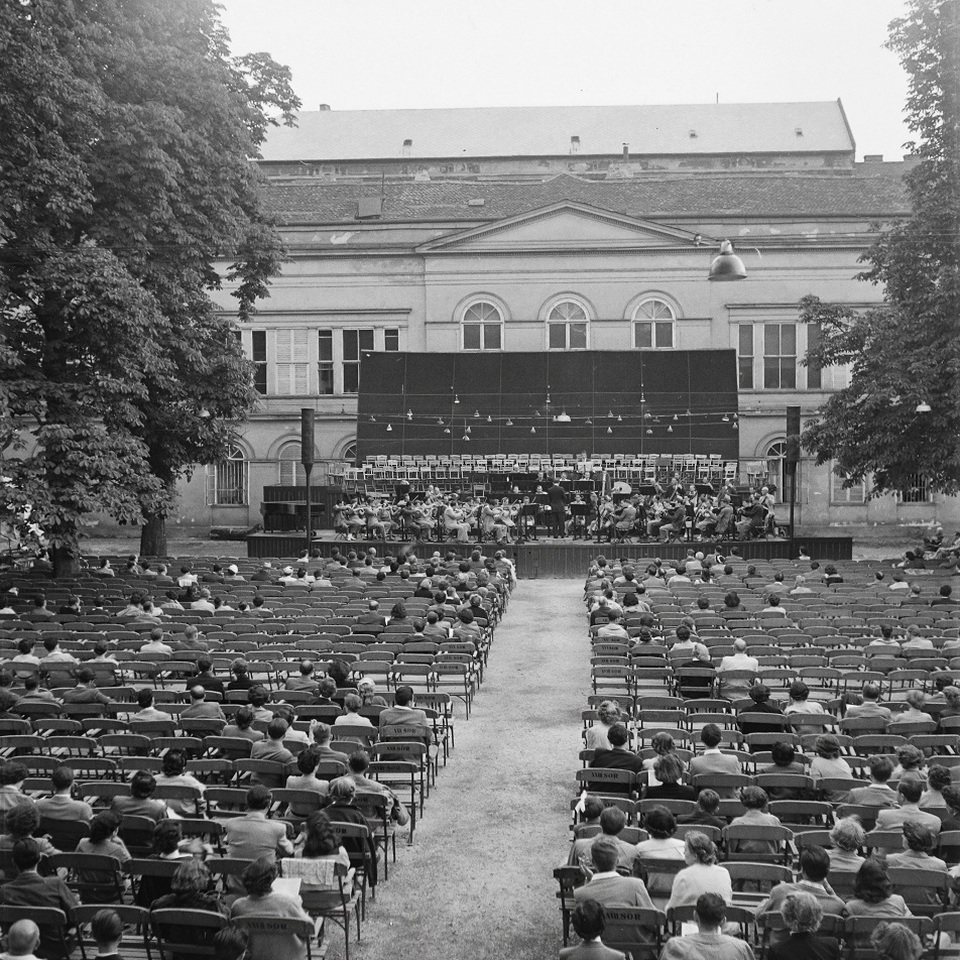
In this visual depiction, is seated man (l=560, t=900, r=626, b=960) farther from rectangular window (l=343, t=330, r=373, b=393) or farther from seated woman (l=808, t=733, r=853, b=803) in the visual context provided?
rectangular window (l=343, t=330, r=373, b=393)

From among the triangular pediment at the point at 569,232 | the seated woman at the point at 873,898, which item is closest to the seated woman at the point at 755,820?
the seated woman at the point at 873,898

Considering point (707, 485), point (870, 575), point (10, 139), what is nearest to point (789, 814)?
point (870, 575)

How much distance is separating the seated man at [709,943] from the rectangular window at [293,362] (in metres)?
36.1

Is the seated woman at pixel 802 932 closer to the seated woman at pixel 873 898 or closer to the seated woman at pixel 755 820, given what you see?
the seated woman at pixel 873 898

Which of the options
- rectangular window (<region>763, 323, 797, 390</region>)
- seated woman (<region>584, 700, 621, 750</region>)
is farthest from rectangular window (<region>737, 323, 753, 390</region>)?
seated woman (<region>584, 700, 621, 750</region>)

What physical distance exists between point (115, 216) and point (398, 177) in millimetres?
34750

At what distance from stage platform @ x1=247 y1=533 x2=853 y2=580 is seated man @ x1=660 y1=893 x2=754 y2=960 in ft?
69.4

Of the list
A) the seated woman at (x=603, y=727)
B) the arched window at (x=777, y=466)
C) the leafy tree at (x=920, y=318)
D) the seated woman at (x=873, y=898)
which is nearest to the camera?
the seated woman at (x=873, y=898)

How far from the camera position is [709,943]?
209 inches

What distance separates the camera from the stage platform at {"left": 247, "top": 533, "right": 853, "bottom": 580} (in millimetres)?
26844

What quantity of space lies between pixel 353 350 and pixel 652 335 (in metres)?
12.4

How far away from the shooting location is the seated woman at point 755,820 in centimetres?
716

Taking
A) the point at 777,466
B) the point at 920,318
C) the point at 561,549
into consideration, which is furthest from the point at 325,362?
the point at 920,318

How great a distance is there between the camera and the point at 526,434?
36.4 metres
